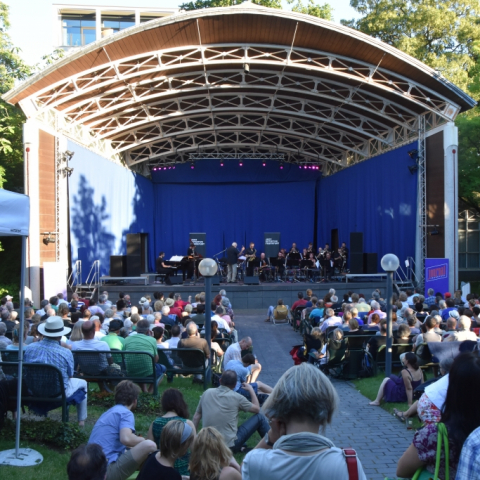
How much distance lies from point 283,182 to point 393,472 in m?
24.8

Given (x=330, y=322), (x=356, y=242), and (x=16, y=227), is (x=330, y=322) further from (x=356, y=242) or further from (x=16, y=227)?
(x=356, y=242)

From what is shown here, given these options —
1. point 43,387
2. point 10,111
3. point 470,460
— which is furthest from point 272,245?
point 470,460

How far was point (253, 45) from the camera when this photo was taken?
16.8 m

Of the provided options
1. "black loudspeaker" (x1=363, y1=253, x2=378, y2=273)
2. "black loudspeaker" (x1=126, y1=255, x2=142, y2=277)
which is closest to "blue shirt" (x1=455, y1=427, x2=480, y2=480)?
"black loudspeaker" (x1=126, y1=255, x2=142, y2=277)

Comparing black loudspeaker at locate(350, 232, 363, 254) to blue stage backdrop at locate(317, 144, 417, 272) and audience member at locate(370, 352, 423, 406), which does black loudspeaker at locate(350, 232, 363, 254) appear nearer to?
blue stage backdrop at locate(317, 144, 417, 272)

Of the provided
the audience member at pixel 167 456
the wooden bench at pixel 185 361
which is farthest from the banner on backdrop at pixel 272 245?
the audience member at pixel 167 456

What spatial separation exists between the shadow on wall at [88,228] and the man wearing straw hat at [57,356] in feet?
41.1

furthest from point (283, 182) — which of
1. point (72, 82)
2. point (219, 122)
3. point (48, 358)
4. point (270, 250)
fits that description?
point (48, 358)

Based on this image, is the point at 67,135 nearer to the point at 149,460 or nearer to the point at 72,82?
the point at 72,82

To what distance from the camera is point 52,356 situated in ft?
17.2

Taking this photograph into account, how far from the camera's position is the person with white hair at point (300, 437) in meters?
1.80

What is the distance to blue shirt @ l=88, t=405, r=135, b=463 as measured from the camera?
4.00 m

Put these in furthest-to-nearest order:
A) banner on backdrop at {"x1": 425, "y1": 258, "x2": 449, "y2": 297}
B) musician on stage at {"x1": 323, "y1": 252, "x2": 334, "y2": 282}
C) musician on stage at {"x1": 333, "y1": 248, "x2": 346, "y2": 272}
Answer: musician on stage at {"x1": 333, "y1": 248, "x2": 346, "y2": 272}, musician on stage at {"x1": 323, "y1": 252, "x2": 334, "y2": 282}, banner on backdrop at {"x1": 425, "y1": 258, "x2": 449, "y2": 297}

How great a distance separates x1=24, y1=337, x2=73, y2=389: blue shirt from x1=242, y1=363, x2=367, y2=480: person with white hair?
11.8ft
